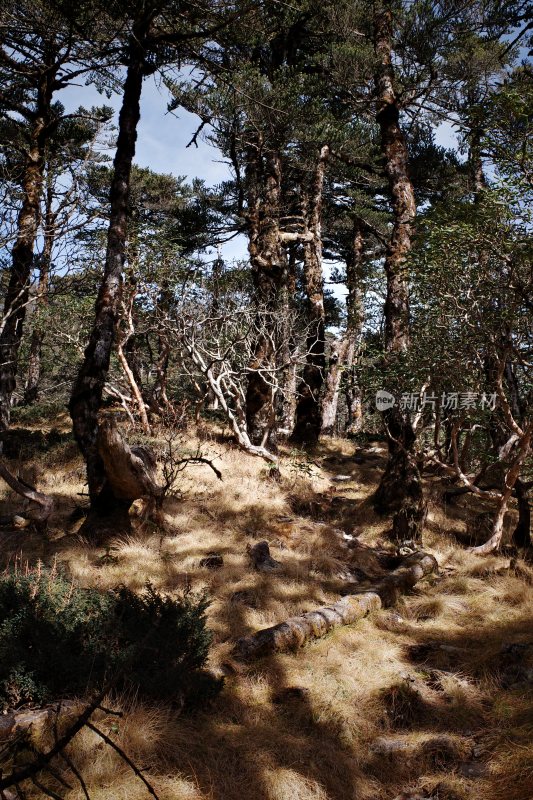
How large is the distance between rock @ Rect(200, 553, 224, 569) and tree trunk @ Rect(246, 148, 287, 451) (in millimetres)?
4539

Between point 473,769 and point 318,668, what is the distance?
1.48m

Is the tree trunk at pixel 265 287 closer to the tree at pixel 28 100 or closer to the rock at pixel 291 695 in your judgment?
the tree at pixel 28 100

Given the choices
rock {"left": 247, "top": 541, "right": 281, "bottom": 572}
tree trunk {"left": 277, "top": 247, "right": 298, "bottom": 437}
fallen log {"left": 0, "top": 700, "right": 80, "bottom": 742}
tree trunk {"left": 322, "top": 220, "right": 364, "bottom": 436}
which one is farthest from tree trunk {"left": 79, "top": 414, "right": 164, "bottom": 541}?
tree trunk {"left": 322, "top": 220, "right": 364, "bottom": 436}

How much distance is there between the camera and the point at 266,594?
5.57 meters

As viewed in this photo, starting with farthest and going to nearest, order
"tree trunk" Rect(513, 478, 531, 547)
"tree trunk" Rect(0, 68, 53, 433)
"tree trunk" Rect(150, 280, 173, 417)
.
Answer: "tree trunk" Rect(150, 280, 173, 417), "tree trunk" Rect(0, 68, 53, 433), "tree trunk" Rect(513, 478, 531, 547)

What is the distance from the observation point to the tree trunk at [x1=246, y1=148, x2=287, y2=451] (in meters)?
11.3

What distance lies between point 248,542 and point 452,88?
979cm

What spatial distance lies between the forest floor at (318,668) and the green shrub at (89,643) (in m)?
0.24

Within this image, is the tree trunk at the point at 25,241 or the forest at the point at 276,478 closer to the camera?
the forest at the point at 276,478

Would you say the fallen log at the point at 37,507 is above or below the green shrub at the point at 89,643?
above

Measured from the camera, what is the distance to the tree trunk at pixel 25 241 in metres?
8.80

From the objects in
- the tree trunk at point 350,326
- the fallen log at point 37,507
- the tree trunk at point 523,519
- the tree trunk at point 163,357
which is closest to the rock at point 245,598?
the fallen log at point 37,507

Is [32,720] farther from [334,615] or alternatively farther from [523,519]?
[523,519]

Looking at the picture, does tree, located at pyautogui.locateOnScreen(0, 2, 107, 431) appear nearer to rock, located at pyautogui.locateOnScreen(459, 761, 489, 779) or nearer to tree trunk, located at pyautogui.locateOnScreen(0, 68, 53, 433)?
tree trunk, located at pyautogui.locateOnScreen(0, 68, 53, 433)
